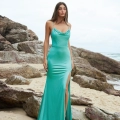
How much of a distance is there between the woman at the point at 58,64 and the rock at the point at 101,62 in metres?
16.4

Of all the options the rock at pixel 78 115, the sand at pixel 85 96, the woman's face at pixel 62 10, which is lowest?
the sand at pixel 85 96

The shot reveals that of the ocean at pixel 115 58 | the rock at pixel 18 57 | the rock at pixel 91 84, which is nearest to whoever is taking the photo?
the rock at pixel 91 84

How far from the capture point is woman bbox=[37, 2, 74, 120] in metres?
4.57

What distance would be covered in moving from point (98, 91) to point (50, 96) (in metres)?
5.95

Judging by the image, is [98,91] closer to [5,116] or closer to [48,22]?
[5,116]

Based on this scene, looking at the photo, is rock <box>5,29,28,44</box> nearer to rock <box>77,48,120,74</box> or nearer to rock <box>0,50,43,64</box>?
rock <box>77,48,120,74</box>

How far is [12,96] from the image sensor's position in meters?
5.96

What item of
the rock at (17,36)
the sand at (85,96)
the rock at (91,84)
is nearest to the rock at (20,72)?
the sand at (85,96)

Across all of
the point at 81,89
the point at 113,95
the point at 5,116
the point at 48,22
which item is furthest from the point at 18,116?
the point at 113,95

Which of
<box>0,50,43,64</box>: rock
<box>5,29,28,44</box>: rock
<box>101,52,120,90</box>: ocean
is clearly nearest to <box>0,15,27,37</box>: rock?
<box>5,29,28,44</box>: rock

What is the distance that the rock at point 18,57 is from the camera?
1723cm

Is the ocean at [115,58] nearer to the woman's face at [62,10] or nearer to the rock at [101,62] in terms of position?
the rock at [101,62]

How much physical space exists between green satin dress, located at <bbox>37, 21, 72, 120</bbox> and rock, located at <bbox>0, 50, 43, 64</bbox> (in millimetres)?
12356

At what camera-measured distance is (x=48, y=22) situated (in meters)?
4.70
